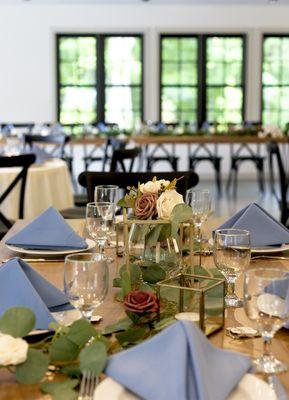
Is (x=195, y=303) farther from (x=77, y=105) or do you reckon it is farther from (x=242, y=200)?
(x=77, y=105)

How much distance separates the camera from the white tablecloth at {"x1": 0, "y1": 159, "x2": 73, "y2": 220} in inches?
195

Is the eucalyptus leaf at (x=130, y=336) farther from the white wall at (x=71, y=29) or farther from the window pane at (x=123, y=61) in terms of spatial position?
A: the window pane at (x=123, y=61)

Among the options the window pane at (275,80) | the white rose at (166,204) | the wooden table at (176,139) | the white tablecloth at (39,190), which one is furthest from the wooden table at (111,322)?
the window pane at (275,80)

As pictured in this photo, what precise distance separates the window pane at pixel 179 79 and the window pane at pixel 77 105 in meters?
1.28

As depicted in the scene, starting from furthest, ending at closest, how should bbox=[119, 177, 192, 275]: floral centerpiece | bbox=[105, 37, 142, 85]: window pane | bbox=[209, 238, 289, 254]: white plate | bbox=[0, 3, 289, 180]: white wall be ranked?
bbox=[105, 37, 142, 85]: window pane, bbox=[0, 3, 289, 180]: white wall, bbox=[209, 238, 289, 254]: white plate, bbox=[119, 177, 192, 275]: floral centerpiece

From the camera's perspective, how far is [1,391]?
1270 mm

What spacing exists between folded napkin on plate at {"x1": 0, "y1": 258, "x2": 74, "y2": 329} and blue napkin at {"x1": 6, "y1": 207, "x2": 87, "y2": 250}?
2.23 ft

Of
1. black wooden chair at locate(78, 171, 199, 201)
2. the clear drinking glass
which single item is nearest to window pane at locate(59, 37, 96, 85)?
black wooden chair at locate(78, 171, 199, 201)

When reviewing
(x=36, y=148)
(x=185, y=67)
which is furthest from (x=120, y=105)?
(x=36, y=148)

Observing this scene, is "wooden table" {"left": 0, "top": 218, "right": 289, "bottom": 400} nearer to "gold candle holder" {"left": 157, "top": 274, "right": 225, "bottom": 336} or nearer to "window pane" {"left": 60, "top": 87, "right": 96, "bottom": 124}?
"gold candle holder" {"left": 157, "top": 274, "right": 225, "bottom": 336}

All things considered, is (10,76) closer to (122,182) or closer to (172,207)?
(122,182)

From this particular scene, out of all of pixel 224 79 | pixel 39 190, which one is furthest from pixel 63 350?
pixel 224 79

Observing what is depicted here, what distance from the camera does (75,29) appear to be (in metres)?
13.0

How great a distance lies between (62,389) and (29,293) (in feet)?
1.30
